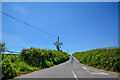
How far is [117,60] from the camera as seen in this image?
11844 millimetres

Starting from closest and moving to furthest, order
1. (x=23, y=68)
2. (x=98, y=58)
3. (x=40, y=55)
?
(x=23, y=68)
(x=40, y=55)
(x=98, y=58)

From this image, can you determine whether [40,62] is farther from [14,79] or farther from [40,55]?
[14,79]

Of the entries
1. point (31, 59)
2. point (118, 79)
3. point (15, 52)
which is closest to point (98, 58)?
point (118, 79)

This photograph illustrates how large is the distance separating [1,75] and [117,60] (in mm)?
12738

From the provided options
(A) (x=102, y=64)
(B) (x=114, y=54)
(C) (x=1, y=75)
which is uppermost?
(B) (x=114, y=54)

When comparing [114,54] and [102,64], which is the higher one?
[114,54]

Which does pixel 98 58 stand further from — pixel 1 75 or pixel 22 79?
pixel 1 75

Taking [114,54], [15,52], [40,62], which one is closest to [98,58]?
[114,54]

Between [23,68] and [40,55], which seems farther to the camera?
[40,55]

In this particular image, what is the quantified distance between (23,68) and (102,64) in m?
11.5

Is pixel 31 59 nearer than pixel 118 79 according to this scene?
No

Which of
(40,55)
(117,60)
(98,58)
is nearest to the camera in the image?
(117,60)

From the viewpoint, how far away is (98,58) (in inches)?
630

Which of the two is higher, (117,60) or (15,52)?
(15,52)
